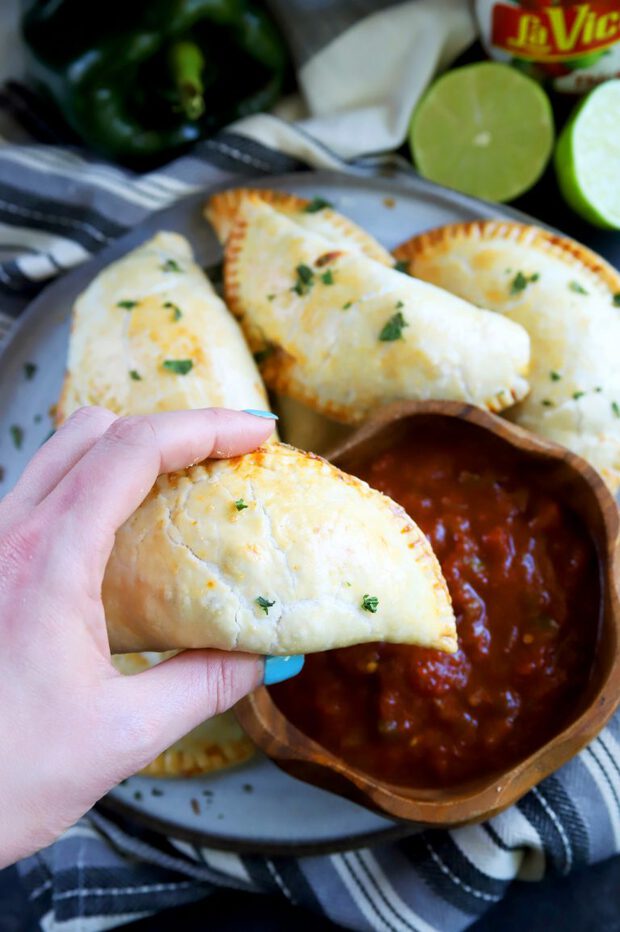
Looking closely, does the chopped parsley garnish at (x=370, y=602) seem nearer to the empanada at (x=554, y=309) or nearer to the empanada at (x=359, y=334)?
the empanada at (x=359, y=334)

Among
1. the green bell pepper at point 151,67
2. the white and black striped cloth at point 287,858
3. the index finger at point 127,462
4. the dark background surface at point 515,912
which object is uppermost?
the green bell pepper at point 151,67

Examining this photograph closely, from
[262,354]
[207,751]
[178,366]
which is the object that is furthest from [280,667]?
[262,354]

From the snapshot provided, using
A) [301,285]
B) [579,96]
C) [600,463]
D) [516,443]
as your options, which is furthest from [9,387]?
[579,96]

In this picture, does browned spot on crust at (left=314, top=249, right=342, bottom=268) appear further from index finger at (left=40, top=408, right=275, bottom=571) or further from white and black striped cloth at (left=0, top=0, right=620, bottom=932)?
index finger at (left=40, top=408, right=275, bottom=571)

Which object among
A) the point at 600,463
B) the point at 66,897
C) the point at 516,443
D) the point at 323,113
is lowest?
the point at 66,897

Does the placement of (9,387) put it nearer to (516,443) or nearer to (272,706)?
(272,706)

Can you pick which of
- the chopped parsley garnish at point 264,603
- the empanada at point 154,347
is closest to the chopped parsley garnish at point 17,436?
the empanada at point 154,347
